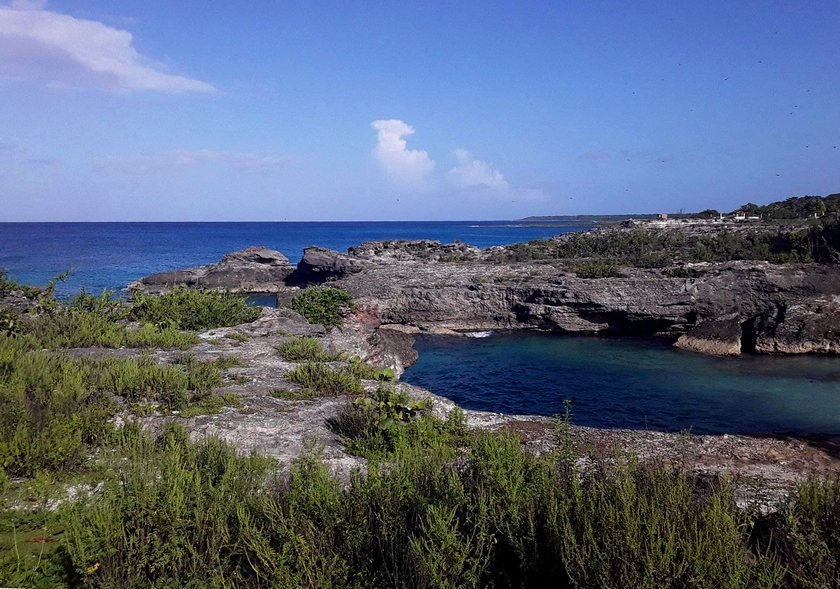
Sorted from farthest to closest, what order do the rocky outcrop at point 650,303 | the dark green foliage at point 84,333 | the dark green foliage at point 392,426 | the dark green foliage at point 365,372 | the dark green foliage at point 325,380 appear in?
the rocky outcrop at point 650,303, the dark green foliage at point 84,333, the dark green foliage at point 365,372, the dark green foliage at point 325,380, the dark green foliage at point 392,426

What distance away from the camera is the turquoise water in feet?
59.3

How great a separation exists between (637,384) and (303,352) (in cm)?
1452

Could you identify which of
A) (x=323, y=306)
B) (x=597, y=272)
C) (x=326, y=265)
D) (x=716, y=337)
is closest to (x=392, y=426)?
(x=323, y=306)

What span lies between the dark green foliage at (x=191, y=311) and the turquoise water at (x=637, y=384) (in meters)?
7.73

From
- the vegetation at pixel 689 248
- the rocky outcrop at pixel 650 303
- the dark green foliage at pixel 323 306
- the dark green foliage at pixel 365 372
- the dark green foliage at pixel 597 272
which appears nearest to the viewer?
the dark green foliage at pixel 365 372

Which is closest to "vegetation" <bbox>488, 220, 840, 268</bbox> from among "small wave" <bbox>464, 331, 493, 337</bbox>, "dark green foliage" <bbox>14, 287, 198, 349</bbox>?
"small wave" <bbox>464, 331, 493, 337</bbox>

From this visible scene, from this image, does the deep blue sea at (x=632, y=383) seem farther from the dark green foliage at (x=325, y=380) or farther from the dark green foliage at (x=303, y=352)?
the dark green foliage at (x=325, y=380)

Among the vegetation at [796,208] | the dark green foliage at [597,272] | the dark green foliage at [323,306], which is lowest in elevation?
the dark green foliage at [323,306]

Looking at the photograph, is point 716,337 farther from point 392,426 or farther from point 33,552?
point 33,552

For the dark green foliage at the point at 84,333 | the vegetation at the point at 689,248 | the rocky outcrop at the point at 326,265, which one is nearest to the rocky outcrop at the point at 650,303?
the vegetation at the point at 689,248

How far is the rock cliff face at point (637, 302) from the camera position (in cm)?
2762

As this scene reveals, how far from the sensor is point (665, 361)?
85.0 ft

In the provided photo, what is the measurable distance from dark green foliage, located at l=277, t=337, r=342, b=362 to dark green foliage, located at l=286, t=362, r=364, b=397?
4.51 ft

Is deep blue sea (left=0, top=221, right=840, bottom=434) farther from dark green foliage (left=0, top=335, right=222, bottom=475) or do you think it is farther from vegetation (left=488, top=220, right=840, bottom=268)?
dark green foliage (left=0, top=335, right=222, bottom=475)
